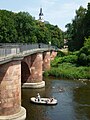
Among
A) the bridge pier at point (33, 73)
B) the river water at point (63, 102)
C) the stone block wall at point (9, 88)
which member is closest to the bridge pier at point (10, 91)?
the stone block wall at point (9, 88)

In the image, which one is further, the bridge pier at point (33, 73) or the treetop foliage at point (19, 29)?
the treetop foliage at point (19, 29)

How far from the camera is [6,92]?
91.2 feet

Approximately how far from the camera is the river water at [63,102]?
105 feet

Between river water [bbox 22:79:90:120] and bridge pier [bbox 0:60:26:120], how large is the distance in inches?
100

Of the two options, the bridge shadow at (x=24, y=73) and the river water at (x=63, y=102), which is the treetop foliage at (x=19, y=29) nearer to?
the river water at (x=63, y=102)

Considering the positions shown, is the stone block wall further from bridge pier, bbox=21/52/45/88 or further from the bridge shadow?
the bridge shadow

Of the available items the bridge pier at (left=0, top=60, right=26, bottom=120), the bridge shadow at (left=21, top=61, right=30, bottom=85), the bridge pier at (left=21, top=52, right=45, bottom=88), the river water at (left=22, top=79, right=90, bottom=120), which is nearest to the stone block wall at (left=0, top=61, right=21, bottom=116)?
the bridge pier at (left=0, top=60, right=26, bottom=120)

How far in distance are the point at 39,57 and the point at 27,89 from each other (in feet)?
18.4

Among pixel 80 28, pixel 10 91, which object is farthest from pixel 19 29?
pixel 10 91

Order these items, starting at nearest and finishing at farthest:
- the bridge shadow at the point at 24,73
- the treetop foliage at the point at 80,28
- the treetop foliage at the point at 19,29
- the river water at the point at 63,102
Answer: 1. the river water at the point at 63,102
2. the bridge shadow at the point at 24,73
3. the treetop foliage at the point at 19,29
4. the treetop foliage at the point at 80,28

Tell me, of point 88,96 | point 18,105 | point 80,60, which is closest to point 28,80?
point 88,96

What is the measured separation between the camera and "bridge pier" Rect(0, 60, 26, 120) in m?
27.5

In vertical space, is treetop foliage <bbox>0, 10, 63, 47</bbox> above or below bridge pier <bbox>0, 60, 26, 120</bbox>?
above

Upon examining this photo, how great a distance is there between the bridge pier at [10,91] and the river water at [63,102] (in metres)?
2.55
